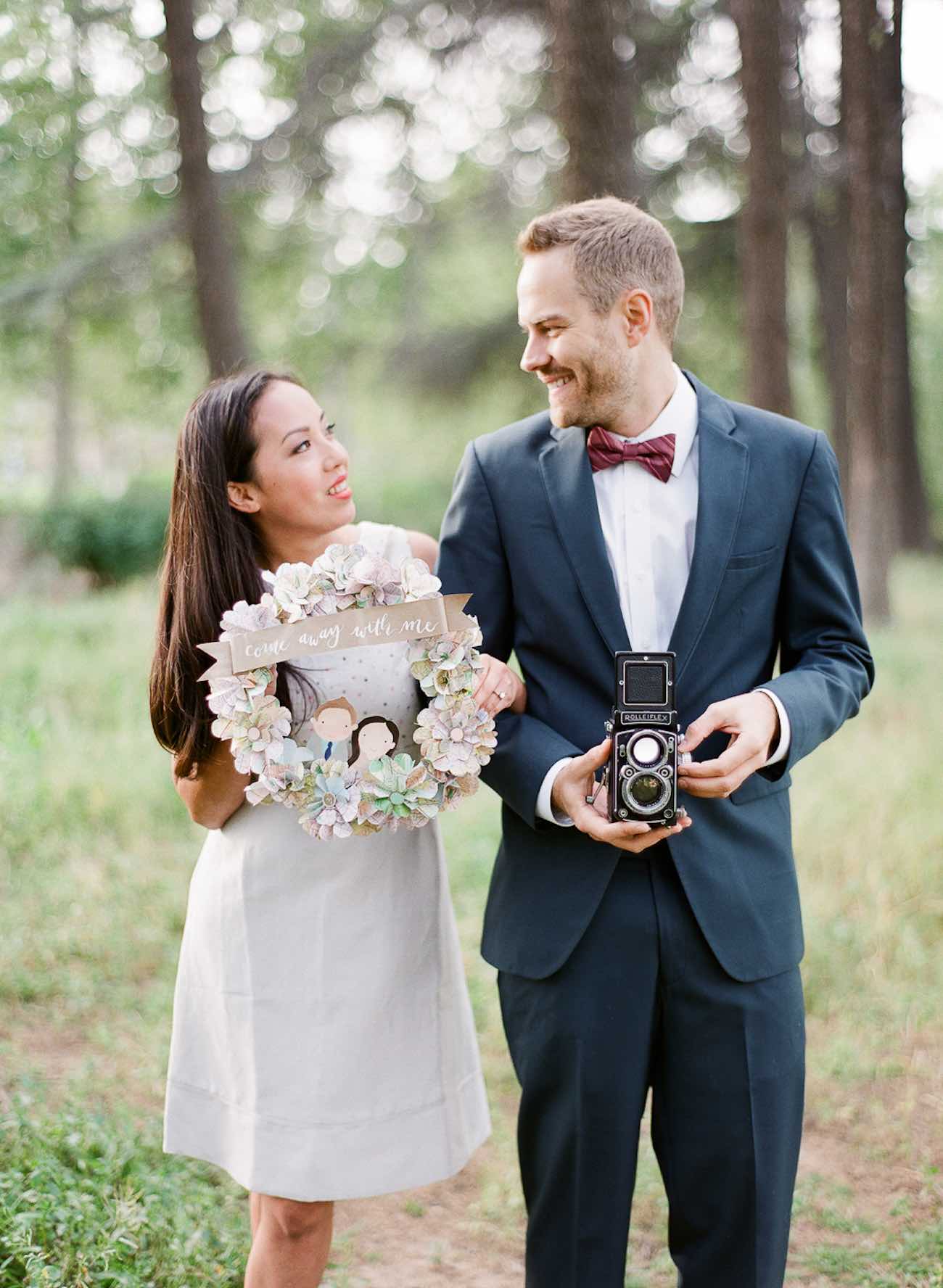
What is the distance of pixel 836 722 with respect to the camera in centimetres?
247

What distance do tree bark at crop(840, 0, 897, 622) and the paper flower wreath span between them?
873 cm

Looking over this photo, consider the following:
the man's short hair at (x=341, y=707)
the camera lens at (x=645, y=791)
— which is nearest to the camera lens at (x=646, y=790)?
the camera lens at (x=645, y=791)

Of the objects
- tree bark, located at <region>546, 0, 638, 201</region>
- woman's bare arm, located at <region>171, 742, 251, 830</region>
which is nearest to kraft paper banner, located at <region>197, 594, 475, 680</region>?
woman's bare arm, located at <region>171, 742, 251, 830</region>

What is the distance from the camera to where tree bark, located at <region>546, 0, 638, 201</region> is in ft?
18.6

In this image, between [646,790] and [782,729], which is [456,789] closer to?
[646,790]

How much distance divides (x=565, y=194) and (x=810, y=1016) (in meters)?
4.04

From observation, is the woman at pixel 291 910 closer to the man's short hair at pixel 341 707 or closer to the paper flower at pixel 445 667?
the man's short hair at pixel 341 707

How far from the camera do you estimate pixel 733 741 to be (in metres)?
2.27

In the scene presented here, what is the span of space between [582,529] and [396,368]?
40.3ft

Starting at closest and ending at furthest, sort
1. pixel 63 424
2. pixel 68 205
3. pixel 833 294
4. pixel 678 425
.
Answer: pixel 678 425, pixel 68 205, pixel 833 294, pixel 63 424

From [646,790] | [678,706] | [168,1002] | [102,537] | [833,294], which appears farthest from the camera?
[102,537]

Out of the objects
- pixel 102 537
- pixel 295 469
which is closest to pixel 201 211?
pixel 295 469

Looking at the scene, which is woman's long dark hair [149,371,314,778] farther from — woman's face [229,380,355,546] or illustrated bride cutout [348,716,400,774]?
illustrated bride cutout [348,716,400,774]

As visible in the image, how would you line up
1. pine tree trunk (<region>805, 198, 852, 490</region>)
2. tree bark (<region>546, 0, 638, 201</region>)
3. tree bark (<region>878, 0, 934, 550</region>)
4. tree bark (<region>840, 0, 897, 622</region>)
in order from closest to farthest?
1. tree bark (<region>546, 0, 638, 201</region>)
2. tree bark (<region>840, 0, 897, 622</region>)
3. tree bark (<region>878, 0, 934, 550</region>)
4. pine tree trunk (<region>805, 198, 852, 490</region>)
